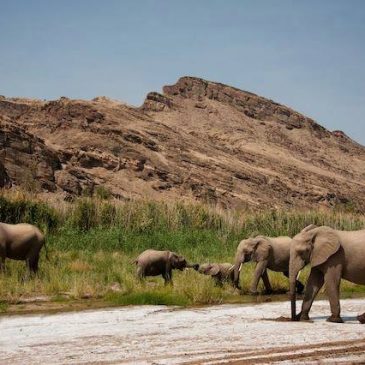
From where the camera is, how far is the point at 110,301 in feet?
47.1

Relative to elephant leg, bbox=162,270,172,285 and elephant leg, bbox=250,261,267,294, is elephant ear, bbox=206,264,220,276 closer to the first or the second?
elephant leg, bbox=162,270,172,285

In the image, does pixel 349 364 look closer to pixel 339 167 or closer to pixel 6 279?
pixel 6 279

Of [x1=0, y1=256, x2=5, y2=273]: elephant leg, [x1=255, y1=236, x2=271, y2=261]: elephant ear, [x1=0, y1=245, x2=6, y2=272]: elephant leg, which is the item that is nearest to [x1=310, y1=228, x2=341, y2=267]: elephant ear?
[x1=255, y1=236, x2=271, y2=261]: elephant ear

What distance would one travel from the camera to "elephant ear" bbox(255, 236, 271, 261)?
17747 millimetres

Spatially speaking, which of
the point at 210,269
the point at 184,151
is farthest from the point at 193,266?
Result: the point at 184,151

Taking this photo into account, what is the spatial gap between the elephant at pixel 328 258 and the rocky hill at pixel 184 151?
90.8ft

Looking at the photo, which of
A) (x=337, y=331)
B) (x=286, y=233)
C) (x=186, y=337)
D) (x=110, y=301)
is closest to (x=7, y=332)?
(x=186, y=337)

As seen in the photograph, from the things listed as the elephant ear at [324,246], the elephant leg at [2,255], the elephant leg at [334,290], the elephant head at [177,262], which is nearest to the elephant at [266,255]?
the elephant head at [177,262]

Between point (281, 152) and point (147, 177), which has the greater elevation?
point (281, 152)

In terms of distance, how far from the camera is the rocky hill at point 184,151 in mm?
46812

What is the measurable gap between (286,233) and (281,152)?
4130 cm

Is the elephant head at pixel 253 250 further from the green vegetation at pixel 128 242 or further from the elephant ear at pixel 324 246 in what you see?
the elephant ear at pixel 324 246

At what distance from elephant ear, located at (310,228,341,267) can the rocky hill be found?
91.3 ft

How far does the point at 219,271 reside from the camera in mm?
17922
